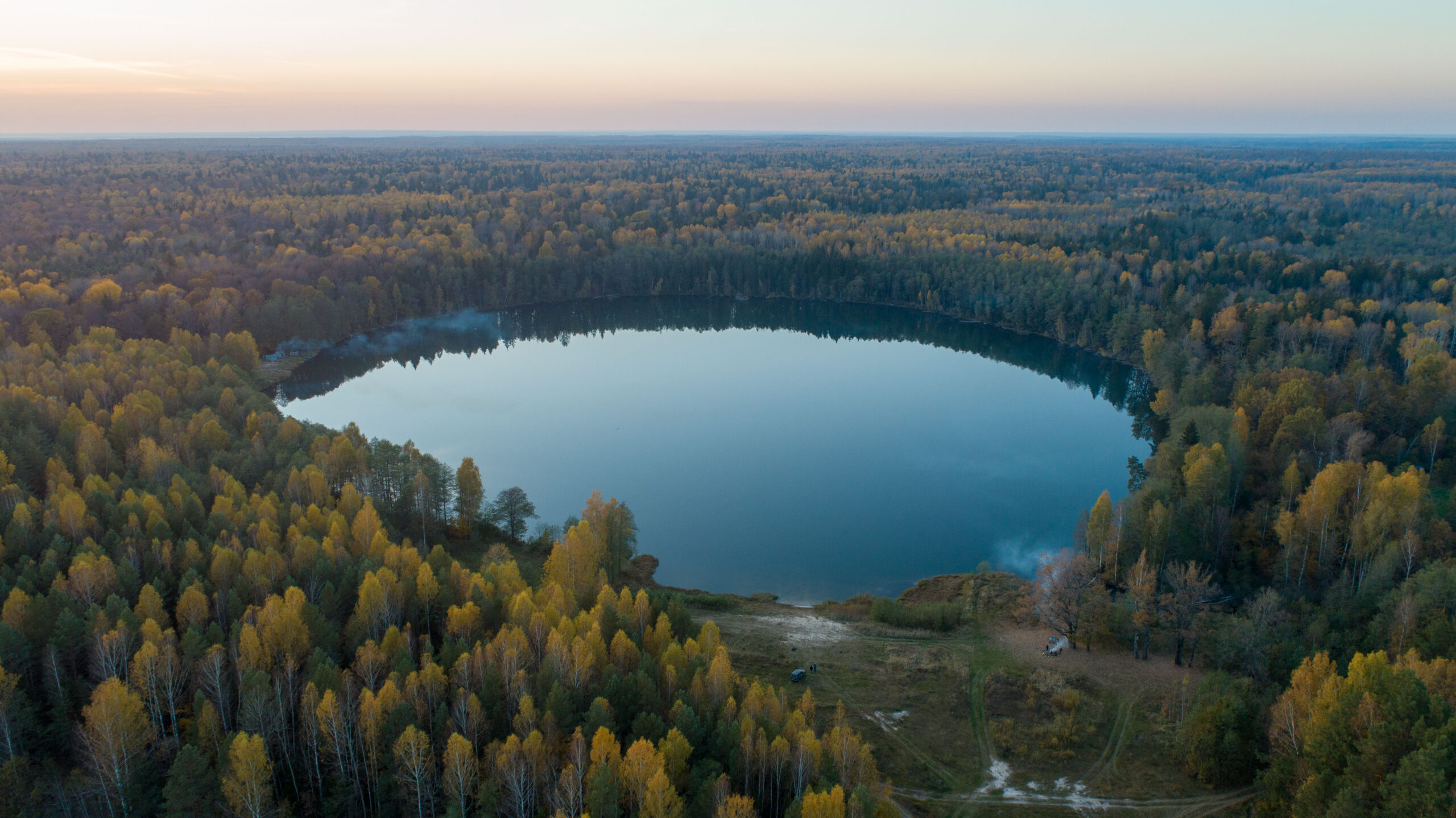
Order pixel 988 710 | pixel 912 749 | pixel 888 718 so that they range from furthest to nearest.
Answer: pixel 988 710 < pixel 888 718 < pixel 912 749

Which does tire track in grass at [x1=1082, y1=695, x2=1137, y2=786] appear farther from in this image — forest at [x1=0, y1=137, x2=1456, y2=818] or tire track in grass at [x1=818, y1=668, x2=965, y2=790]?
tire track in grass at [x1=818, y1=668, x2=965, y2=790]

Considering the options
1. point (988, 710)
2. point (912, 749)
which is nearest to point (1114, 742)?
point (988, 710)

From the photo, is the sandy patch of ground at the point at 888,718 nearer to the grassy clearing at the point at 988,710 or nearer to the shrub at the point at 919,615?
the grassy clearing at the point at 988,710

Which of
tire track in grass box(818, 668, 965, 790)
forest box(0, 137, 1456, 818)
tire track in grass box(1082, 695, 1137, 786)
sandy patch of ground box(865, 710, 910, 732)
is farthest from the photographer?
sandy patch of ground box(865, 710, 910, 732)

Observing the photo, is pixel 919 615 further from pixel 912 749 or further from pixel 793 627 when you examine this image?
pixel 912 749

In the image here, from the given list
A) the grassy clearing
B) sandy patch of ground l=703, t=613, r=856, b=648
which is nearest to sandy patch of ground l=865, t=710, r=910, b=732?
the grassy clearing

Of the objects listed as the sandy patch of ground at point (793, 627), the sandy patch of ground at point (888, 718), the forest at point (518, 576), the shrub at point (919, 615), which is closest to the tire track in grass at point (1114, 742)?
the forest at point (518, 576)

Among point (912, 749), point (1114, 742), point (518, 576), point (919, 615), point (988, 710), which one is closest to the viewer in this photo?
point (912, 749)

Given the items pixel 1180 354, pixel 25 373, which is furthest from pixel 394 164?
pixel 1180 354
